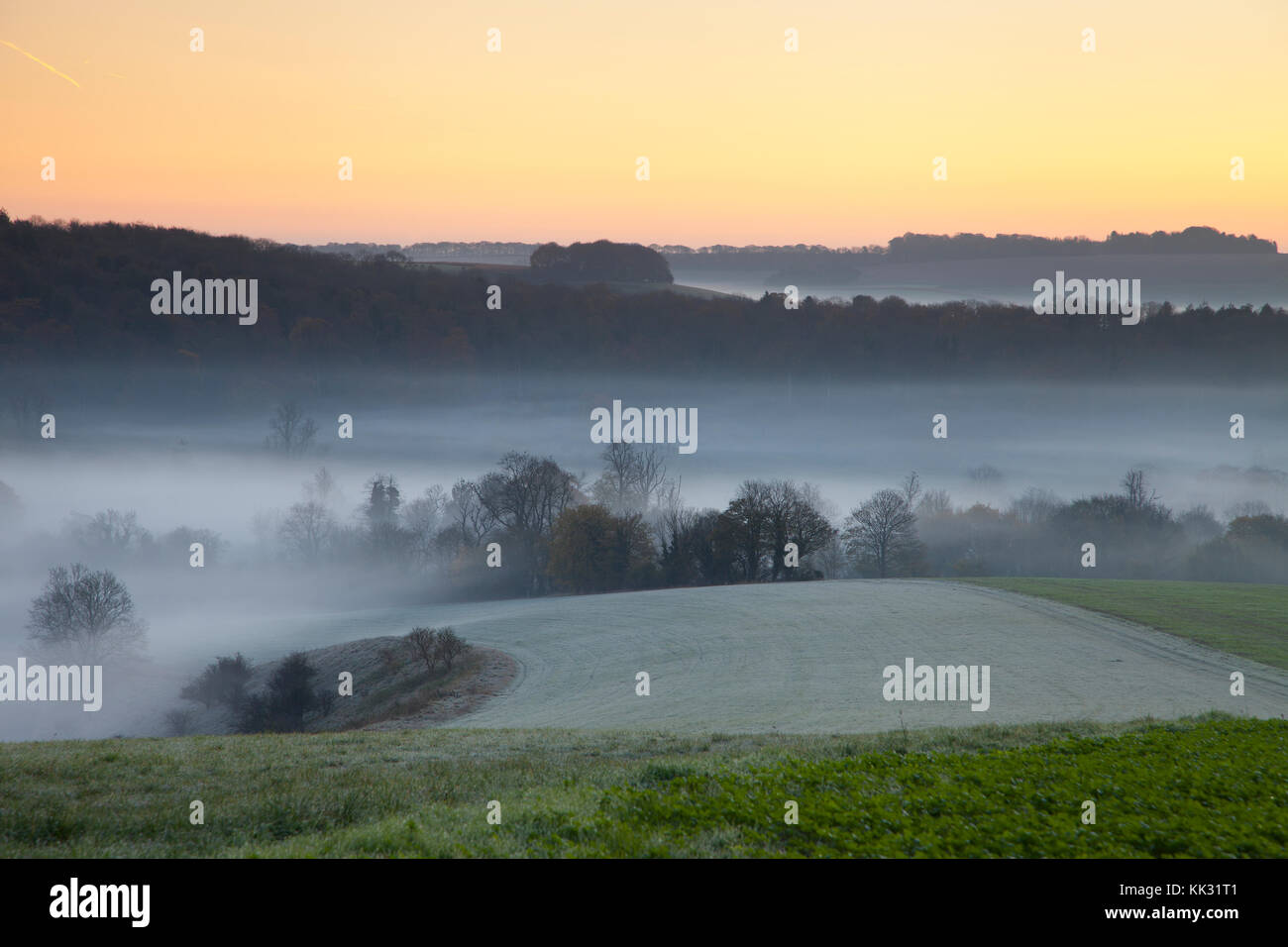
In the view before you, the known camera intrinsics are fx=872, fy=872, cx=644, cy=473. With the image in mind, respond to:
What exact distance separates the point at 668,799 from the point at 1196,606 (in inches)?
2234

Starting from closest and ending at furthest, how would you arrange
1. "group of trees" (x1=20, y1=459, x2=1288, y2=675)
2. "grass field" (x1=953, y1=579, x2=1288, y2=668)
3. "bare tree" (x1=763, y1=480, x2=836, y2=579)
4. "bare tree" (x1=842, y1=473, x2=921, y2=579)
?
"grass field" (x1=953, y1=579, x2=1288, y2=668), "group of trees" (x1=20, y1=459, x2=1288, y2=675), "bare tree" (x1=763, y1=480, x2=836, y2=579), "bare tree" (x1=842, y1=473, x2=921, y2=579)

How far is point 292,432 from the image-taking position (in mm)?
177250

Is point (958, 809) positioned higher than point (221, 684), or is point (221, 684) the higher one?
point (958, 809)

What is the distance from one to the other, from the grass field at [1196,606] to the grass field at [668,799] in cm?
3080

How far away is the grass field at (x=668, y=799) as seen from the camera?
1100 centimetres

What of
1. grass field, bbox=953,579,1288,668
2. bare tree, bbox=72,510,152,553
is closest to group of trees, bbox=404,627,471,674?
grass field, bbox=953,579,1288,668

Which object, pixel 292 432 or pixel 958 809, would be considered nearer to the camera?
pixel 958 809

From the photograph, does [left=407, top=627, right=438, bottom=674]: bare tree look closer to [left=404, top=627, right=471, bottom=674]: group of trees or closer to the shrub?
[left=404, top=627, right=471, bottom=674]: group of trees

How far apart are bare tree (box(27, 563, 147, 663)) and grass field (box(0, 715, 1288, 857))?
6410cm

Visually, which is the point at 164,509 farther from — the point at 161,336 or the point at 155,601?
the point at 155,601

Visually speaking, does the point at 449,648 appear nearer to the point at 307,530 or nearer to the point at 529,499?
the point at 529,499

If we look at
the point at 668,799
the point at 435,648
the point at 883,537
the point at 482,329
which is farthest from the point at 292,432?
the point at 668,799

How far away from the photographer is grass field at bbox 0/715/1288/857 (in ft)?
36.1
